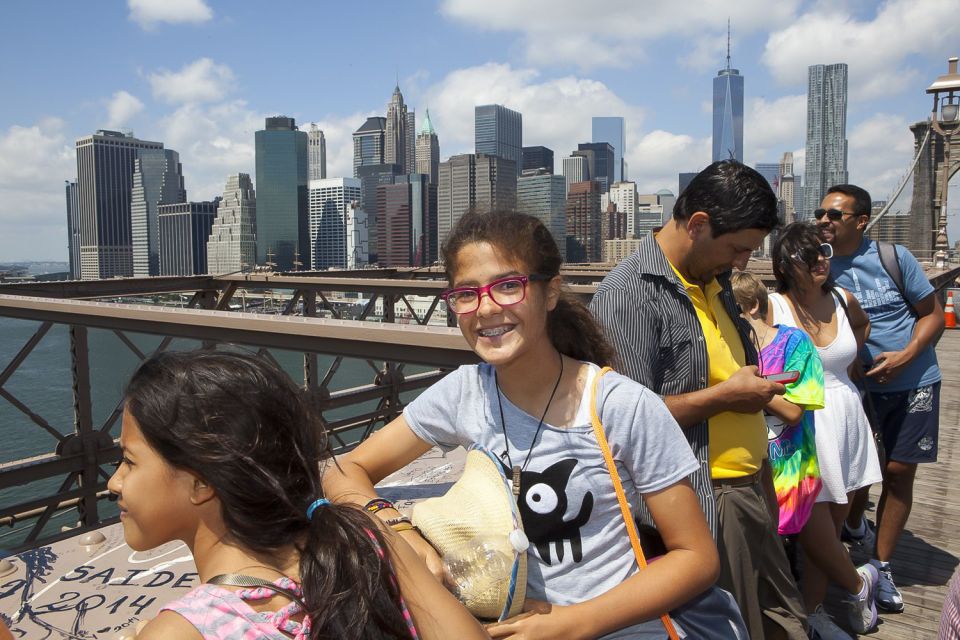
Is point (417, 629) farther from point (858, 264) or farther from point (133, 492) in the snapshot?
point (858, 264)

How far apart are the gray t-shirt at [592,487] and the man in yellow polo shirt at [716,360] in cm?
37

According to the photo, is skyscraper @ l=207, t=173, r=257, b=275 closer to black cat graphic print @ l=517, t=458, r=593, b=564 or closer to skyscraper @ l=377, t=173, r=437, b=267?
skyscraper @ l=377, t=173, r=437, b=267

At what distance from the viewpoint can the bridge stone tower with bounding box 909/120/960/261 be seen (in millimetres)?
30125

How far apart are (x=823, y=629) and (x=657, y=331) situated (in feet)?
4.44

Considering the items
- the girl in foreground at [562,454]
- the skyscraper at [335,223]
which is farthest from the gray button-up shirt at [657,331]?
the skyscraper at [335,223]

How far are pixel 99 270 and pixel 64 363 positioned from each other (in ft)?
425

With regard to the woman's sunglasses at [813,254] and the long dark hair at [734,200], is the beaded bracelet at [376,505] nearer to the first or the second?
the long dark hair at [734,200]

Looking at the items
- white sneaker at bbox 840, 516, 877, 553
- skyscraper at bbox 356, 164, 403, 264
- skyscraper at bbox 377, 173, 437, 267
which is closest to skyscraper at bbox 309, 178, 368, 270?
skyscraper at bbox 356, 164, 403, 264

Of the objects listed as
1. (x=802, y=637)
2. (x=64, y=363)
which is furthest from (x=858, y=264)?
(x=64, y=363)

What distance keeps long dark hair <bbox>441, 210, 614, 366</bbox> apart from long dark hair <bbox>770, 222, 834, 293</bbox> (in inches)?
55.6

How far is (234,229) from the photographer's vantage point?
13138cm

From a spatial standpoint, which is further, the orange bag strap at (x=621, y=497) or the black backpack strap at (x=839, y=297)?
the black backpack strap at (x=839, y=297)

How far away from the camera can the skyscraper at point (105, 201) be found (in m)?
157

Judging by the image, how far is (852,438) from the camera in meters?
2.53
